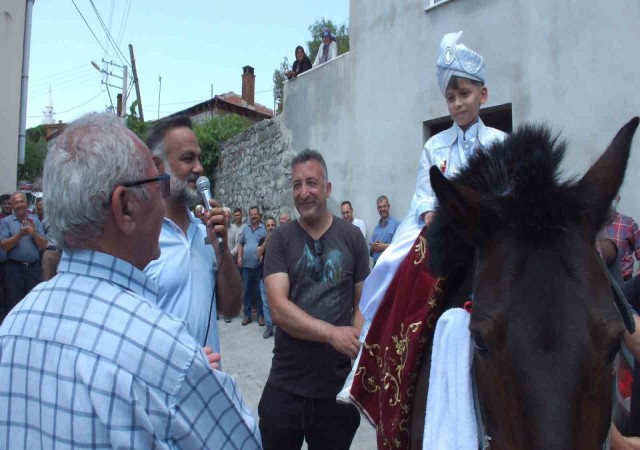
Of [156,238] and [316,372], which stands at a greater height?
[156,238]

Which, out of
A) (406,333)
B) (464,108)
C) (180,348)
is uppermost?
(464,108)

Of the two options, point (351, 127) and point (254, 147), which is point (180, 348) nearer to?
point (351, 127)

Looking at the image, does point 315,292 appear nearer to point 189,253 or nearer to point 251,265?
point 189,253

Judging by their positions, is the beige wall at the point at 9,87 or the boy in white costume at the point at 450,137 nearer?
the boy in white costume at the point at 450,137

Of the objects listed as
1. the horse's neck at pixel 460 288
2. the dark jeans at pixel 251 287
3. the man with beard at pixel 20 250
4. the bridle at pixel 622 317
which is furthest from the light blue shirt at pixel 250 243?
the bridle at pixel 622 317

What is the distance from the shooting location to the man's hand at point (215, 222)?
2.81m

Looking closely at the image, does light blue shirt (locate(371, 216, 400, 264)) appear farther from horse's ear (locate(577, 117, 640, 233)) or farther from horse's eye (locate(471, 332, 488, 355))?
horse's eye (locate(471, 332, 488, 355))

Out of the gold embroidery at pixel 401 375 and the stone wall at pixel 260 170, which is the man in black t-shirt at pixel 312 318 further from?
the stone wall at pixel 260 170

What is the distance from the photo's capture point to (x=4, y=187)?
11.9 m

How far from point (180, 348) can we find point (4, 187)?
41.0 ft

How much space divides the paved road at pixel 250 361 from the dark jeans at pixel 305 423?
219cm

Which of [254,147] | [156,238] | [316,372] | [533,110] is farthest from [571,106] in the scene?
[254,147]

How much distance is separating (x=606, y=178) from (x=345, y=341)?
5.16ft

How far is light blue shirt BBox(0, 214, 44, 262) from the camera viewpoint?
7.77 m
